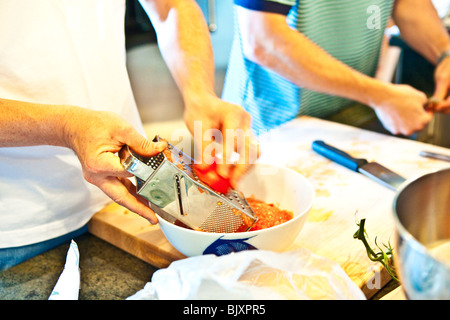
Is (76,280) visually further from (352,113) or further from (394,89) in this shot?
(352,113)

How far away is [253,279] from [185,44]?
0.69 meters

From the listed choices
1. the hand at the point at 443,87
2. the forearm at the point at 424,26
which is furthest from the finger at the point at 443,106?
the forearm at the point at 424,26

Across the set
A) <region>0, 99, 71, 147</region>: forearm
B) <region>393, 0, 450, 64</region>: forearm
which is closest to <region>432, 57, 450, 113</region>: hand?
<region>393, 0, 450, 64</region>: forearm

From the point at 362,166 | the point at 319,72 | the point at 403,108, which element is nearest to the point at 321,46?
the point at 319,72

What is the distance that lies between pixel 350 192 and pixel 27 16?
84cm

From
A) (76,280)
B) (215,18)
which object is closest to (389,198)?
(76,280)

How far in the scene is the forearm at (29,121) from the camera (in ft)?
2.55

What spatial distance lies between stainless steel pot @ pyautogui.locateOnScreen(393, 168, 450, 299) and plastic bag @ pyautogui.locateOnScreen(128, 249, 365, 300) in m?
0.12

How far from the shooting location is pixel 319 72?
1.45 m

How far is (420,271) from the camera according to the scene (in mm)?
510

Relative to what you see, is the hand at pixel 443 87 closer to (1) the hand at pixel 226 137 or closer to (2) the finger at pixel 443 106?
(2) the finger at pixel 443 106

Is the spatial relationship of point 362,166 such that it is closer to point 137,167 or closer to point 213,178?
point 213,178

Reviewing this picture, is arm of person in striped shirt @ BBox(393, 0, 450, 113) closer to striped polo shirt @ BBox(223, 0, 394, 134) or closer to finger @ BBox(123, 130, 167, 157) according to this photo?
striped polo shirt @ BBox(223, 0, 394, 134)

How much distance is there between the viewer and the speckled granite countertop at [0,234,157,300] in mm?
843
